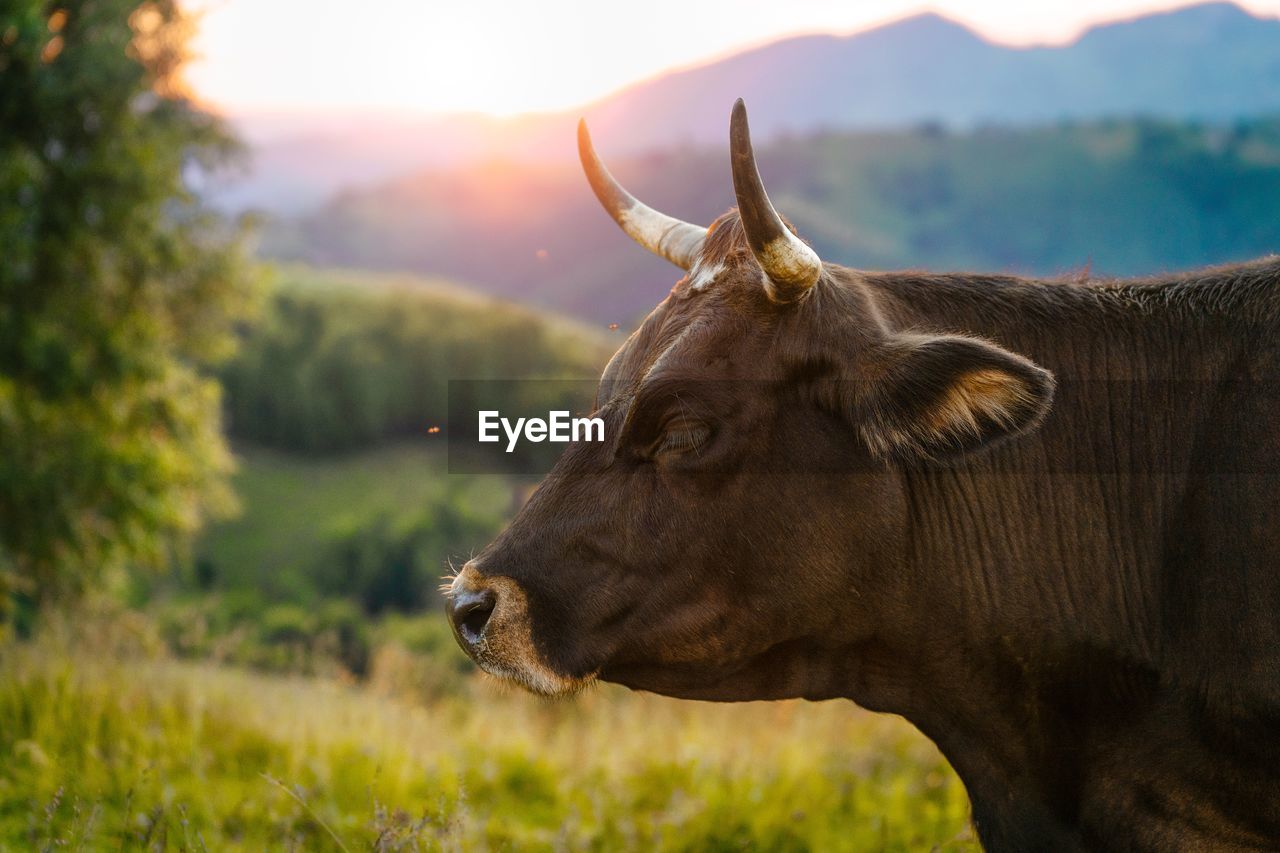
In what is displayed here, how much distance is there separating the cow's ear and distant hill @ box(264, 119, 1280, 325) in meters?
36.0

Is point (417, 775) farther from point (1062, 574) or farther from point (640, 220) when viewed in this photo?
point (1062, 574)

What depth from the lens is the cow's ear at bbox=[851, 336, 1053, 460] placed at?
2.99 meters

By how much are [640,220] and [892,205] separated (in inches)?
3519

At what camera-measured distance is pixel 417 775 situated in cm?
605

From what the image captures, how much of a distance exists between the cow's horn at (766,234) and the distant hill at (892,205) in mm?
35841

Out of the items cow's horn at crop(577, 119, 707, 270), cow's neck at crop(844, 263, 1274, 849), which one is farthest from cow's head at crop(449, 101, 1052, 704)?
cow's horn at crop(577, 119, 707, 270)

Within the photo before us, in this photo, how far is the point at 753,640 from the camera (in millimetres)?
3309

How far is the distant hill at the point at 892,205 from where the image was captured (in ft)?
184

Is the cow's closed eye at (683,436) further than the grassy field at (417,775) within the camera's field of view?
No

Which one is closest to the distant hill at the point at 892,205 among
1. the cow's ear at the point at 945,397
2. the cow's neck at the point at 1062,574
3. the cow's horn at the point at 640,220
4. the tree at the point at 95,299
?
the tree at the point at 95,299

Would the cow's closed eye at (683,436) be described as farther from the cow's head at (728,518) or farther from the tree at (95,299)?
the tree at (95,299)

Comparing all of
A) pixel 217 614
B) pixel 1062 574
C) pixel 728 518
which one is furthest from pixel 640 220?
pixel 217 614

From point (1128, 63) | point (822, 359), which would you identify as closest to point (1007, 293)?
point (822, 359)

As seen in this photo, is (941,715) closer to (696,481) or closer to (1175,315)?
(696,481)
